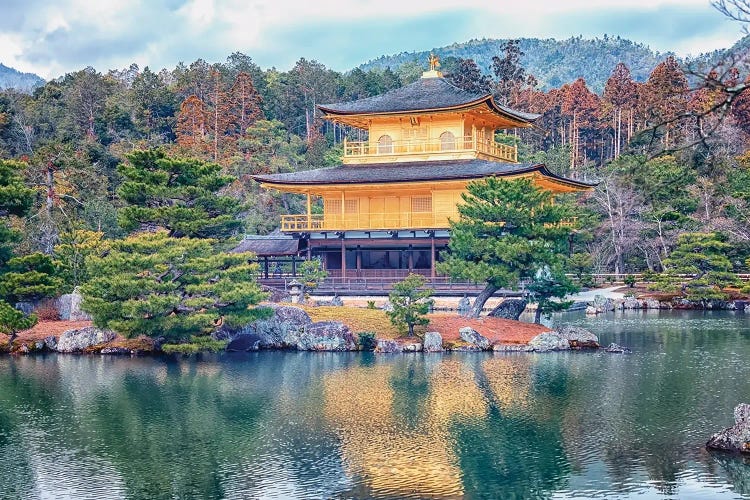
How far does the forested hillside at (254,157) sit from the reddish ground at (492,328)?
24.0 feet

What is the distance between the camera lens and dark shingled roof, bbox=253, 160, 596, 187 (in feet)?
123

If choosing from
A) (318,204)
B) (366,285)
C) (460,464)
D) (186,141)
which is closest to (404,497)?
(460,464)

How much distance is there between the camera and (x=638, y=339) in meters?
30.4

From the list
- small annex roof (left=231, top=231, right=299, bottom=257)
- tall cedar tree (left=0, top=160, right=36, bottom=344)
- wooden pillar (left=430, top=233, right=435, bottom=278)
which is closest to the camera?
tall cedar tree (left=0, top=160, right=36, bottom=344)

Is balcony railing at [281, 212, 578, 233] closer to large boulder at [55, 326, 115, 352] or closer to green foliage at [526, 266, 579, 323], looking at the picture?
green foliage at [526, 266, 579, 323]

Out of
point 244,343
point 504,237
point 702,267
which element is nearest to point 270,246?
point 244,343

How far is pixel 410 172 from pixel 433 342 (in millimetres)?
12568

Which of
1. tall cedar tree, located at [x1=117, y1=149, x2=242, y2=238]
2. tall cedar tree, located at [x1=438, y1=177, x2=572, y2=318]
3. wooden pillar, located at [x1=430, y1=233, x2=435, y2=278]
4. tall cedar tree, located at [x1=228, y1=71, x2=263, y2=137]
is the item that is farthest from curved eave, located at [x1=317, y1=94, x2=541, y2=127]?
tall cedar tree, located at [x1=228, y1=71, x2=263, y2=137]

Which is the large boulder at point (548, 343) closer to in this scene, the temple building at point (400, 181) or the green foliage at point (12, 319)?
the temple building at point (400, 181)

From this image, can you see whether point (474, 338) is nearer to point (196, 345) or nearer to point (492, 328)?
point (492, 328)

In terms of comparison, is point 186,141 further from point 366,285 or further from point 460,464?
point 460,464

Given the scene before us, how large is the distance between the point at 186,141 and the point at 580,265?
31.8 m

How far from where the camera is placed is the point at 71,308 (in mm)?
31453

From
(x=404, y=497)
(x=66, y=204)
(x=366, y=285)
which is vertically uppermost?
(x=66, y=204)
